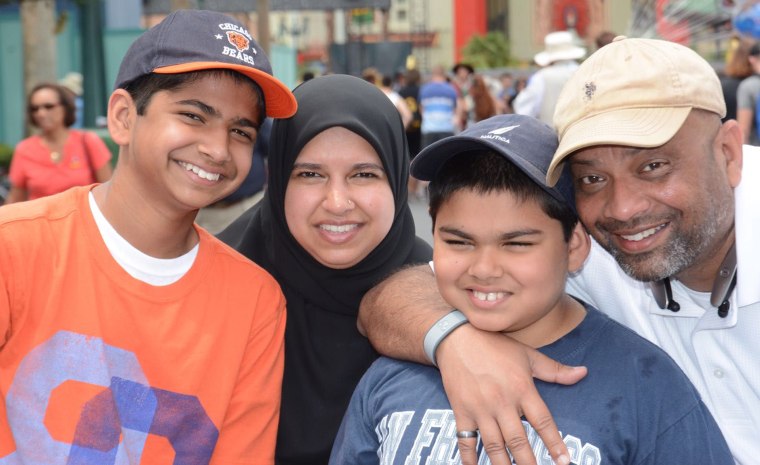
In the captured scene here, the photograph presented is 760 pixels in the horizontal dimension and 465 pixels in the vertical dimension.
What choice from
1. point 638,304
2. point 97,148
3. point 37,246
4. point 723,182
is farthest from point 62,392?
point 97,148

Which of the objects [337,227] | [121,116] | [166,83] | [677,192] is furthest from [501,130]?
[121,116]

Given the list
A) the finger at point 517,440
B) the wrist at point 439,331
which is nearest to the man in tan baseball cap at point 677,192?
the wrist at point 439,331

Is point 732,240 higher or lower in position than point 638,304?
higher

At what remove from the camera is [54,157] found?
7012mm

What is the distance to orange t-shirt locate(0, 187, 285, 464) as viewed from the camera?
2.47 m

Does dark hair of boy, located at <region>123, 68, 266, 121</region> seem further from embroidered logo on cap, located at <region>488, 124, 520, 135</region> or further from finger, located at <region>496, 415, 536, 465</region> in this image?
finger, located at <region>496, 415, 536, 465</region>

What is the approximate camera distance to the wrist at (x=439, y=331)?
2.43 m

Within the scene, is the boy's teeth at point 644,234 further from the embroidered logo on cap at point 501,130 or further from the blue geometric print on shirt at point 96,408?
the blue geometric print on shirt at point 96,408

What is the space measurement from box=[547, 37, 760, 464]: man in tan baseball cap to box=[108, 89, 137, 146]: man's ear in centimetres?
125

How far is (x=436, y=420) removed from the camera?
233 centimetres

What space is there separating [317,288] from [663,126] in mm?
1279

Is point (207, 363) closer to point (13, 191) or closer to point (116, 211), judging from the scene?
point (116, 211)

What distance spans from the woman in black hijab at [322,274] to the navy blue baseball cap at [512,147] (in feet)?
1.69

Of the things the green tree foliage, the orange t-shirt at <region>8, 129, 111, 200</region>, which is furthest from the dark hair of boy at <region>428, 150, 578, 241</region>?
the green tree foliage
